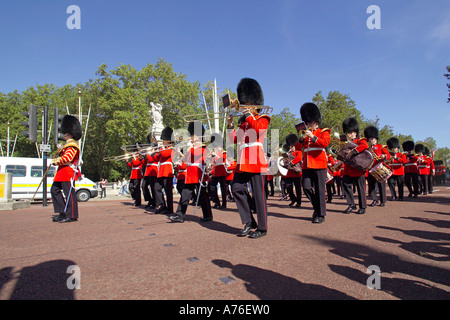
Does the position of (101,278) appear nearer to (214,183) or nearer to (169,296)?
(169,296)

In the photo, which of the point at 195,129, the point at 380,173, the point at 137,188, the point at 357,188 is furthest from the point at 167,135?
the point at 380,173

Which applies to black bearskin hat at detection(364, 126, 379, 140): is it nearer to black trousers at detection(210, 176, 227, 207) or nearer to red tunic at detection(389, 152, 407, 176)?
red tunic at detection(389, 152, 407, 176)

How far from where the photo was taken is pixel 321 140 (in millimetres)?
5398

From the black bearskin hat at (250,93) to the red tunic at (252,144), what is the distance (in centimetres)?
56

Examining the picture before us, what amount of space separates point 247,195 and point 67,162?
4126 mm

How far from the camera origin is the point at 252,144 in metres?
4.42

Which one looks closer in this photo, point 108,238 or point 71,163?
point 108,238

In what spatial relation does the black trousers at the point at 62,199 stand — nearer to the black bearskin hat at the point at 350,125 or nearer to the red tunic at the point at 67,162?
the red tunic at the point at 67,162

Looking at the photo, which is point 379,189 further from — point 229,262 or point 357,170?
point 229,262

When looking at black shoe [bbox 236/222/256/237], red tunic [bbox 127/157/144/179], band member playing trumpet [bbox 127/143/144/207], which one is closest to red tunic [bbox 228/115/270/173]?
black shoe [bbox 236/222/256/237]
